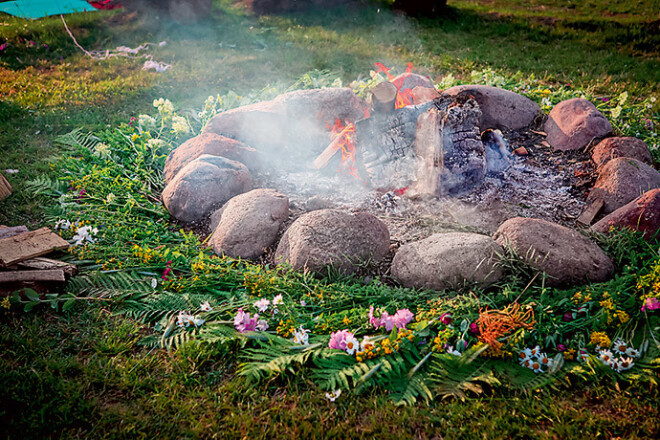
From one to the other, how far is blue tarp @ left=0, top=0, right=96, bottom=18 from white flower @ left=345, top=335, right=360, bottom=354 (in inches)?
383

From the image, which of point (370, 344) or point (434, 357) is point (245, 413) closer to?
point (370, 344)

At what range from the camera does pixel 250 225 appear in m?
3.28

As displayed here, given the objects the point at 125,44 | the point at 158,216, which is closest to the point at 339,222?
the point at 158,216

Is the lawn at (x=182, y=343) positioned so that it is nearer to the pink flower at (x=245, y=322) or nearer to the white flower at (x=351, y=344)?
the pink flower at (x=245, y=322)

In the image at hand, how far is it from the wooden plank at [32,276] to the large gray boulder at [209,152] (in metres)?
1.45

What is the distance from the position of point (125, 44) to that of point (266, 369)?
8.24 m

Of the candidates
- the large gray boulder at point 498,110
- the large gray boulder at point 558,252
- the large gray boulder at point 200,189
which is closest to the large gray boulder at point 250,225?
the large gray boulder at point 200,189

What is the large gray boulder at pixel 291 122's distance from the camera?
456cm

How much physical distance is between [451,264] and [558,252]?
71 centimetres

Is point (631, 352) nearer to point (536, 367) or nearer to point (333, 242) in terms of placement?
point (536, 367)

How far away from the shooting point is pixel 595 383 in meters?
2.32

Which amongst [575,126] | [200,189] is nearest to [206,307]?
[200,189]

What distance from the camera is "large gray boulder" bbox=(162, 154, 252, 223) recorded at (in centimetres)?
370

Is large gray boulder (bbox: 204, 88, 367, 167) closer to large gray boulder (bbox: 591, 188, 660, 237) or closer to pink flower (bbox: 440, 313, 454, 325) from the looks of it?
pink flower (bbox: 440, 313, 454, 325)
